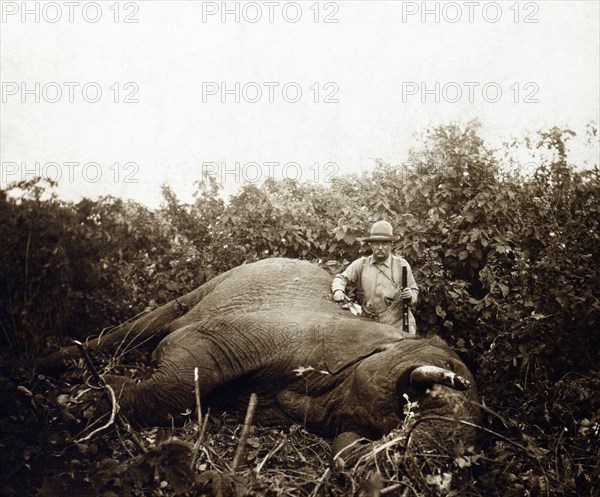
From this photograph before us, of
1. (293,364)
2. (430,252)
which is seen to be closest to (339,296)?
(293,364)

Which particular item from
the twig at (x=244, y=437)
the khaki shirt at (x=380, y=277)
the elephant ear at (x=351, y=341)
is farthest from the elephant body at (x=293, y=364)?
the twig at (x=244, y=437)

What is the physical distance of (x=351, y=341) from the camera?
5.25 m

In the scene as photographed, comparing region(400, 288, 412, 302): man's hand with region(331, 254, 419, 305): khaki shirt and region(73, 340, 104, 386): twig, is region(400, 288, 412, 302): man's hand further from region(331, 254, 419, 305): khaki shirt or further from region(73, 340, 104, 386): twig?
region(73, 340, 104, 386): twig

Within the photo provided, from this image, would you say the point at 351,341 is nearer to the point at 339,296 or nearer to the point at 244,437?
the point at 339,296

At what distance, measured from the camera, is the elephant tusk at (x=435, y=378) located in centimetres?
414

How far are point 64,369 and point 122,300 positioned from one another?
2.46 m

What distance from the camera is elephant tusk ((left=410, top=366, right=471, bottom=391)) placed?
4.14 m

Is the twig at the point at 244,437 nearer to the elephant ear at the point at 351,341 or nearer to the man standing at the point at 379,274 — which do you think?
the elephant ear at the point at 351,341

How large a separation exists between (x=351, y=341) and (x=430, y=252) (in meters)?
2.95

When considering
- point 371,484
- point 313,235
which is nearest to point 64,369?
point 313,235

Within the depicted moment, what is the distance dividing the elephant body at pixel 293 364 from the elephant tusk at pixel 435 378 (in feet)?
0.09

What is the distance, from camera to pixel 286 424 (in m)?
5.29

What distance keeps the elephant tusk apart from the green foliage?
0.89m

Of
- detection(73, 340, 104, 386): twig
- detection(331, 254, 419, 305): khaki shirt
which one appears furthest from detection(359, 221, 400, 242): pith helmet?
detection(73, 340, 104, 386): twig
